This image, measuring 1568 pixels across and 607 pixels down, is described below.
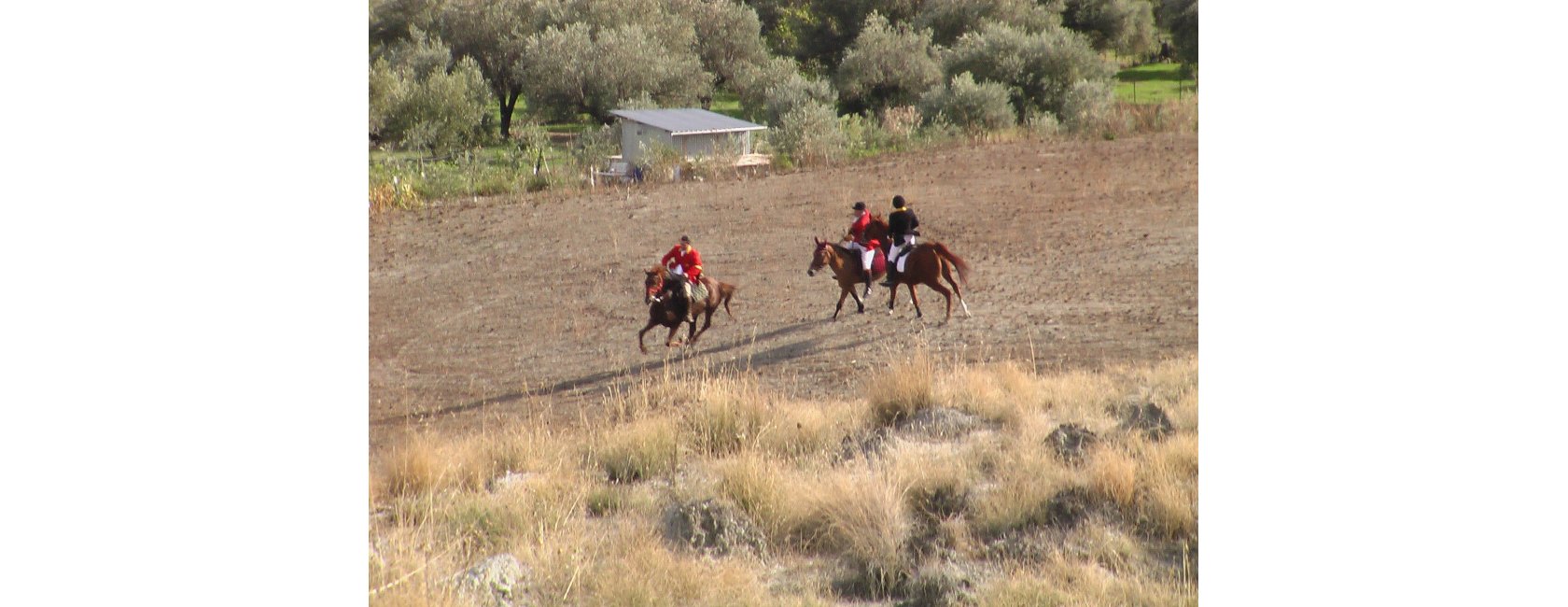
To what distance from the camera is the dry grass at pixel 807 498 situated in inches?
181

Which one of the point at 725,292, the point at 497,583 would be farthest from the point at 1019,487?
the point at 725,292

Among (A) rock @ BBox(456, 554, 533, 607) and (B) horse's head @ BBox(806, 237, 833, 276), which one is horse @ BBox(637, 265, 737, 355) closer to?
(B) horse's head @ BBox(806, 237, 833, 276)

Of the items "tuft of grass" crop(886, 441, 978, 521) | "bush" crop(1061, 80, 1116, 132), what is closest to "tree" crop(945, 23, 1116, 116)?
"bush" crop(1061, 80, 1116, 132)

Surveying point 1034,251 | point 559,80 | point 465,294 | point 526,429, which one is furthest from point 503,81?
point 526,429

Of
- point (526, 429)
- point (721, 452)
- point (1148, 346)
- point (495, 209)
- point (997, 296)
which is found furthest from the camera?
point (495, 209)

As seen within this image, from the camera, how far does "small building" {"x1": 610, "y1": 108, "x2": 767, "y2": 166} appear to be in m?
10.9

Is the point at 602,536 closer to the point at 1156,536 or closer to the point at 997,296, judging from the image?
the point at 1156,536

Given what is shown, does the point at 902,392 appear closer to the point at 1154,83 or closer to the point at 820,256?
the point at 820,256

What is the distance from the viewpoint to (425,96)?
12289 millimetres

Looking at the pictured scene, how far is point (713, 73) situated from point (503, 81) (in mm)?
3212

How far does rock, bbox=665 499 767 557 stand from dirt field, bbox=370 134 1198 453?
1.70 metres

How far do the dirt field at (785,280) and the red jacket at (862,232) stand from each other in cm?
43

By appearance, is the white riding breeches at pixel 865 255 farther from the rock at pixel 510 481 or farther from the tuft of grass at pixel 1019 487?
the rock at pixel 510 481

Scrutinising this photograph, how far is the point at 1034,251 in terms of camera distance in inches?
354
